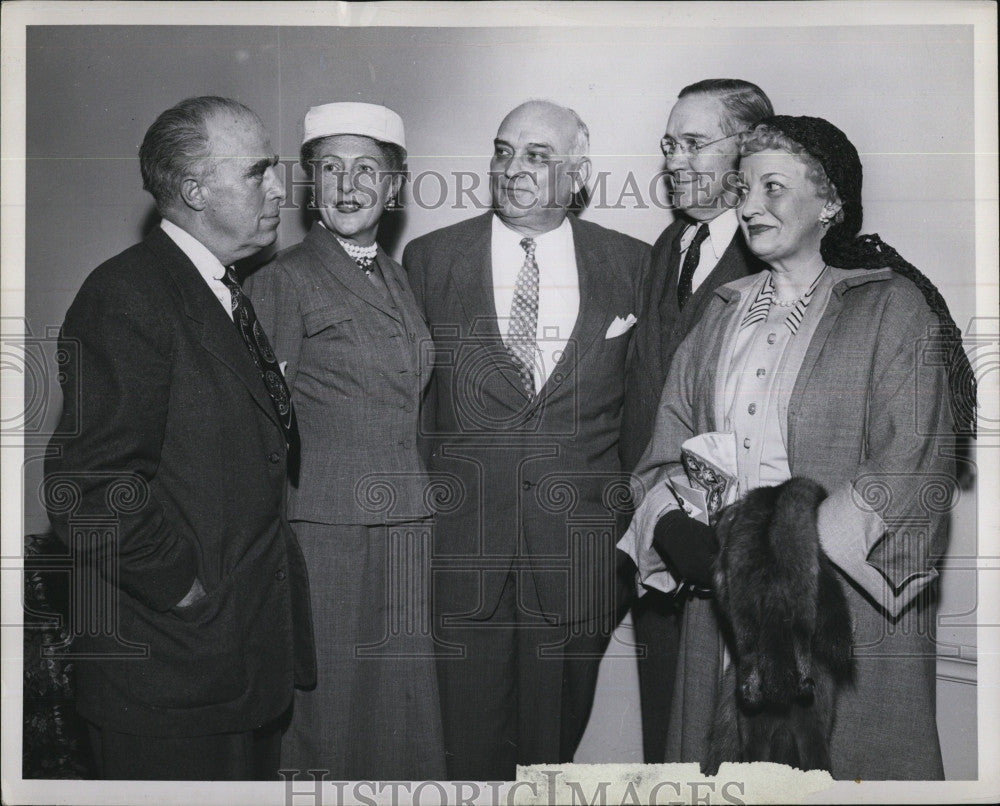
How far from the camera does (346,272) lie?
327 cm

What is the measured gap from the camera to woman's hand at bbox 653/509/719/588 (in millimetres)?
3135

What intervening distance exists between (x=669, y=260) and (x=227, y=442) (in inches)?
58.8

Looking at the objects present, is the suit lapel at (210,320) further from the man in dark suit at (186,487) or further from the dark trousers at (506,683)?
the dark trousers at (506,683)

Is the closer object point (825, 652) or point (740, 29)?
point (825, 652)

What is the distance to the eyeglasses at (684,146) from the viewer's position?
3328 mm

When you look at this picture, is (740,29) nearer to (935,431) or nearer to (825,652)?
(935,431)

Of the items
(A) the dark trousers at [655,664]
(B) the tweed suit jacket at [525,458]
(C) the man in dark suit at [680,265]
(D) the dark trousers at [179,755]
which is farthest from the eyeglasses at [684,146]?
(D) the dark trousers at [179,755]

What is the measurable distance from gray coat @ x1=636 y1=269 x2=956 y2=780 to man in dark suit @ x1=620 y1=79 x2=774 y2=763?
0.19 ft

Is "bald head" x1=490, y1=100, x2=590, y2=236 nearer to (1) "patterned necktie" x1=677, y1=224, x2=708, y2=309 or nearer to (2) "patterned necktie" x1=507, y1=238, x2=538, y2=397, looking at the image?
(2) "patterned necktie" x1=507, y1=238, x2=538, y2=397

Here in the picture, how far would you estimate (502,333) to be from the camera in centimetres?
333

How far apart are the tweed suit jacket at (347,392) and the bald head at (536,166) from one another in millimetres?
523

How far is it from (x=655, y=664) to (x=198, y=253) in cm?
193

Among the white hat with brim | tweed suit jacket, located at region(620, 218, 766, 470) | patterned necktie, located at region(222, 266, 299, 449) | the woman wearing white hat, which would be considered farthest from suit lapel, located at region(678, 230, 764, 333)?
patterned necktie, located at region(222, 266, 299, 449)

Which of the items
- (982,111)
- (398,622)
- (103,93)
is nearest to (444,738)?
(398,622)
